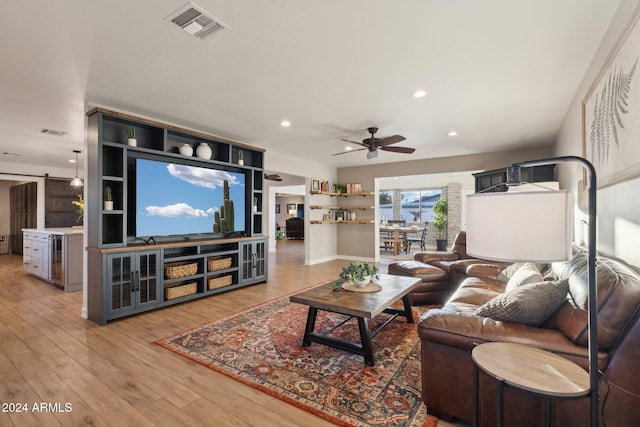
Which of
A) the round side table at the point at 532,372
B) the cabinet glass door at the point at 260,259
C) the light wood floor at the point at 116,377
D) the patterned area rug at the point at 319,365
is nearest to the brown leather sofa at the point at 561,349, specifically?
the round side table at the point at 532,372

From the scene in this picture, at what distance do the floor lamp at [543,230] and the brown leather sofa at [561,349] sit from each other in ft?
1.04

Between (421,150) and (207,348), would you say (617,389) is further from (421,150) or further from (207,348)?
(421,150)

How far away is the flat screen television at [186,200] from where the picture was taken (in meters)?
3.87

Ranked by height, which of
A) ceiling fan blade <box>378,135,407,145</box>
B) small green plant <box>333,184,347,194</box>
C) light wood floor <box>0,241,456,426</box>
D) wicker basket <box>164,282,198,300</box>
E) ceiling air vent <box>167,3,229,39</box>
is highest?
ceiling air vent <box>167,3,229,39</box>

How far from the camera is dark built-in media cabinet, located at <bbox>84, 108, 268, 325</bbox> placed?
3395 mm

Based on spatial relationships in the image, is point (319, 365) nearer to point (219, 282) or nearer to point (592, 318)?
point (592, 318)

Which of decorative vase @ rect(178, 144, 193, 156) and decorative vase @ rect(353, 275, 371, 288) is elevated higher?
decorative vase @ rect(178, 144, 193, 156)

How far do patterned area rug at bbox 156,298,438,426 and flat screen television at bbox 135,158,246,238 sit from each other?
5.21ft

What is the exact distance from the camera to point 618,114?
6.22 ft

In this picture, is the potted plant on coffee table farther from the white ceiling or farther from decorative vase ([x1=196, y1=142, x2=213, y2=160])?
decorative vase ([x1=196, y1=142, x2=213, y2=160])

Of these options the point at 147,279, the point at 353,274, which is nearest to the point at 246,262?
the point at 147,279

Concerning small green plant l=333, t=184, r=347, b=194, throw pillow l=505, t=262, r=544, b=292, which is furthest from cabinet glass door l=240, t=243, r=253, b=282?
throw pillow l=505, t=262, r=544, b=292

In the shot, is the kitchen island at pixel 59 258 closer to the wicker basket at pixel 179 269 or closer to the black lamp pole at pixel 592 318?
the wicker basket at pixel 179 269

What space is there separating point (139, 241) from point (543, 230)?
4.15m
